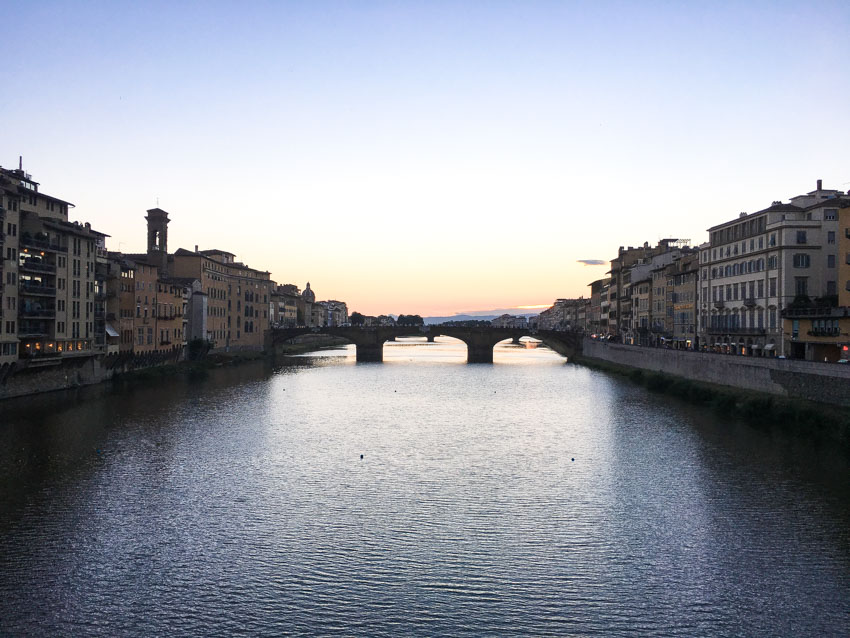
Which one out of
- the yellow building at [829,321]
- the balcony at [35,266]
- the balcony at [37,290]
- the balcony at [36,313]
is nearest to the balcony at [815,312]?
the yellow building at [829,321]


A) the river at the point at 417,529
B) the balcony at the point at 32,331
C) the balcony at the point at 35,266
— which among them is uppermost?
the balcony at the point at 35,266

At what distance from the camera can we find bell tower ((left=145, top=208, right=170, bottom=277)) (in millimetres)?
94000

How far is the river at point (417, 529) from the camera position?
17234 millimetres

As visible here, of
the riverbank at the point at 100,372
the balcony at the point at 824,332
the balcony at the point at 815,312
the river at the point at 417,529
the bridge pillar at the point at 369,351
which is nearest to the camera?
the river at the point at 417,529

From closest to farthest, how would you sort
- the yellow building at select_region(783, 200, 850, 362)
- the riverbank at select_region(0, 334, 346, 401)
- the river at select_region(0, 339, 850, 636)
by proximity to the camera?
1. the river at select_region(0, 339, 850, 636)
2. the yellow building at select_region(783, 200, 850, 362)
3. the riverbank at select_region(0, 334, 346, 401)

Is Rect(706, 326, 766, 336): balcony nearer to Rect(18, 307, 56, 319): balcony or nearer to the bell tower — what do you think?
Rect(18, 307, 56, 319): balcony

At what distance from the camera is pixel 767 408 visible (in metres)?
43.6

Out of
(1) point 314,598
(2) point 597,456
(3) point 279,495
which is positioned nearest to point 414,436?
(2) point 597,456

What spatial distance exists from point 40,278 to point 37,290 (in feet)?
5.11

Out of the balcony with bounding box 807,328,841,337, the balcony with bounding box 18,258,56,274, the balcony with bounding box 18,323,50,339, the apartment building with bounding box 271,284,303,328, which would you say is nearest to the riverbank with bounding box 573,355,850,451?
the balcony with bounding box 807,328,841,337

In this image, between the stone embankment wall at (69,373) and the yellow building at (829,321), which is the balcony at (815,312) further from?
the stone embankment wall at (69,373)

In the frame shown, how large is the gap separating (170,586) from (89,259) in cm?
4949

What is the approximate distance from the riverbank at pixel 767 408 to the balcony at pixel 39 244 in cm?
5062

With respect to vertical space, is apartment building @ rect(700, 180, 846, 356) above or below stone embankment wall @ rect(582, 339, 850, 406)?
above
